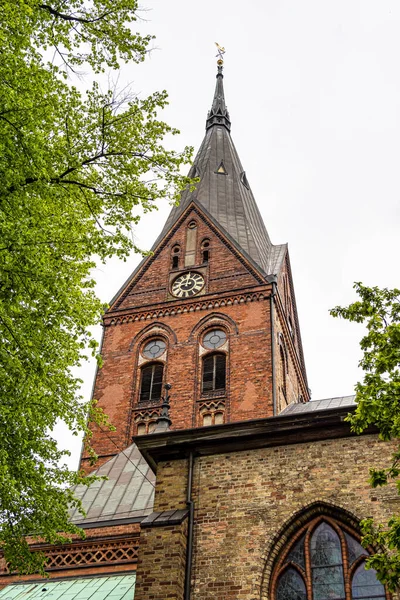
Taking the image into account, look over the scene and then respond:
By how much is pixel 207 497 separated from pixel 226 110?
1300 inches

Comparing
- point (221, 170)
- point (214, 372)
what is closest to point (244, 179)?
point (221, 170)

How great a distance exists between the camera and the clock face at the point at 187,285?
2844cm

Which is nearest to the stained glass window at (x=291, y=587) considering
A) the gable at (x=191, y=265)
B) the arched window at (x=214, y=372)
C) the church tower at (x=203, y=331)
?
the church tower at (x=203, y=331)

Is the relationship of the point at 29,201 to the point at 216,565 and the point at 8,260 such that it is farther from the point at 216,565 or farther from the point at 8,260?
the point at 216,565

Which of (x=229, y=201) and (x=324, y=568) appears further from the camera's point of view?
(x=229, y=201)

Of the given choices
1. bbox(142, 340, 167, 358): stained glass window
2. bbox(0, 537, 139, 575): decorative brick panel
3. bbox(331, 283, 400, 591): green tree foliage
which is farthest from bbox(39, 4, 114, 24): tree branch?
bbox(142, 340, 167, 358): stained glass window

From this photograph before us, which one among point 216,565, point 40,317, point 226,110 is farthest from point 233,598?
point 226,110

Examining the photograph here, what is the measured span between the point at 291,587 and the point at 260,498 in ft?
4.75

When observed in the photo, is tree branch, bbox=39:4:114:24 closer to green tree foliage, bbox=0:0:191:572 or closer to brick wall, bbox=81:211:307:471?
green tree foliage, bbox=0:0:191:572

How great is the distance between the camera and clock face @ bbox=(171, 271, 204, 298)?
93.3 feet

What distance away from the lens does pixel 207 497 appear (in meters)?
12.4

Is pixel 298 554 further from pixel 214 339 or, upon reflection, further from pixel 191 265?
pixel 191 265

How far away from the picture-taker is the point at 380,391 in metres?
9.16

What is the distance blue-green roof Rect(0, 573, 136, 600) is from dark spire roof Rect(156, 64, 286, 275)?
15045 millimetres
